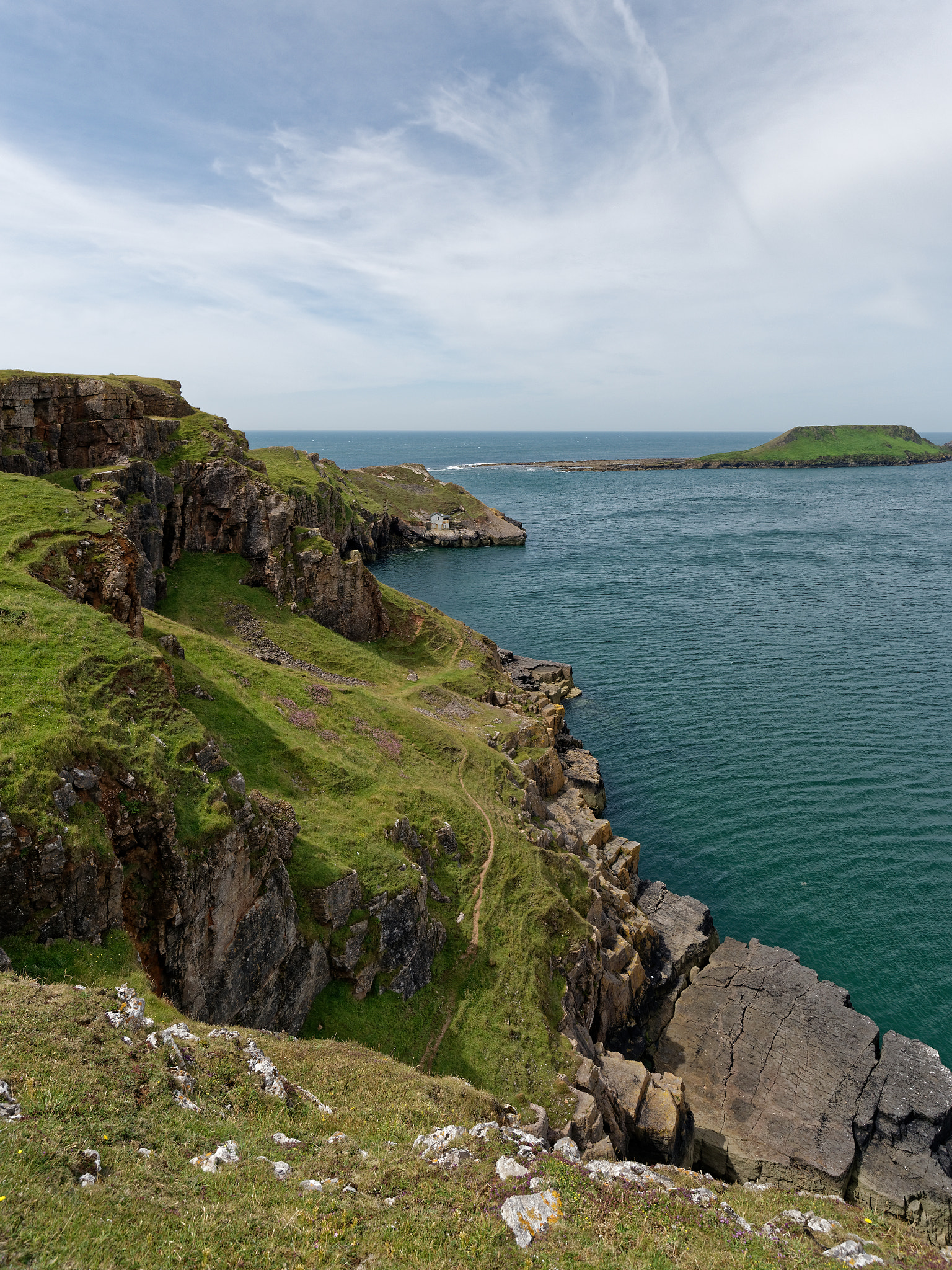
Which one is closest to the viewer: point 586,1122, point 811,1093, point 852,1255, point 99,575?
point 852,1255

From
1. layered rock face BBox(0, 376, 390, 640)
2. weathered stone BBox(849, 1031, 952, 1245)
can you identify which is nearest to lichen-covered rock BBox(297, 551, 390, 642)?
layered rock face BBox(0, 376, 390, 640)

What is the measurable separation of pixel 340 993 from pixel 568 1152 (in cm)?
1206

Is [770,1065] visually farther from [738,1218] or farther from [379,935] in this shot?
[379,935]

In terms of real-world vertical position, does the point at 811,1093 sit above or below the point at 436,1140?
below

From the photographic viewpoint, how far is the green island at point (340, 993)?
46.3ft

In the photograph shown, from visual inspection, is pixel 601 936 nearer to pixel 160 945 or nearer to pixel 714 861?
pixel 714 861

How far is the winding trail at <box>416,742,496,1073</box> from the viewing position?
2784 centimetres

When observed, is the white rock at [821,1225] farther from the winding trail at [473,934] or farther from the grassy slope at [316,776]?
the winding trail at [473,934]

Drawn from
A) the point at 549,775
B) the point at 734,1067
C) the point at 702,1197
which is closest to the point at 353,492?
the point at 549,775

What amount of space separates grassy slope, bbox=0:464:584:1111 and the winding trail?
0.23 m

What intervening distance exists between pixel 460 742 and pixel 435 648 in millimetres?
23927

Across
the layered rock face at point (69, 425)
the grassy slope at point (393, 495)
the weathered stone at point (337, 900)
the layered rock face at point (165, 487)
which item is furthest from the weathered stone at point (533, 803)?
the grassy slope at point (393, 495)

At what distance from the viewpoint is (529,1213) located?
600 inches

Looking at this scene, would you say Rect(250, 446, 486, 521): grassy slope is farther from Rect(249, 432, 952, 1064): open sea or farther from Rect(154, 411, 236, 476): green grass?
Rect(154, 411, 236, 476): green grass
